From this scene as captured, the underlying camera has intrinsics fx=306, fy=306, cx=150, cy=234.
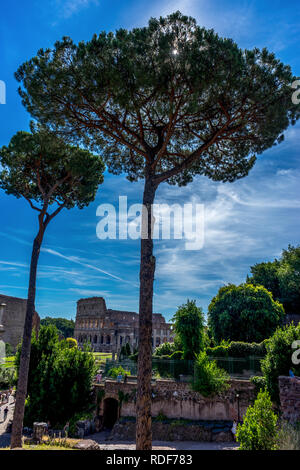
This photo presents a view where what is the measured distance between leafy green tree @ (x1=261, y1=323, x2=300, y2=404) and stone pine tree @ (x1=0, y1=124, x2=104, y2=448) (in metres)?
10.4

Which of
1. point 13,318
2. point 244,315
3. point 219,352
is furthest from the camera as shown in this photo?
point 13,318

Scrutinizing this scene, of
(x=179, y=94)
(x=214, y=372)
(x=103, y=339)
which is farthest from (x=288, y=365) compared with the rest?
(x=103, y=339)

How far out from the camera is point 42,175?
13.7 metres

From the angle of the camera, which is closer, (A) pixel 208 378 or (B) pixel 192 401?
(A) pixel 208 378

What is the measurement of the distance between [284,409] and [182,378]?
35.0ft

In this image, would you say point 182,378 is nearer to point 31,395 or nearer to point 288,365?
point 288,365

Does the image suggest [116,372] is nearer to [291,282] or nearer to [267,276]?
[291,282]

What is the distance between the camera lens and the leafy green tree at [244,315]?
25.2 metres

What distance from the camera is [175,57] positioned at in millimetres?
8047

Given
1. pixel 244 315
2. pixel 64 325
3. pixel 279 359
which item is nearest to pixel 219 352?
pixel 279 359

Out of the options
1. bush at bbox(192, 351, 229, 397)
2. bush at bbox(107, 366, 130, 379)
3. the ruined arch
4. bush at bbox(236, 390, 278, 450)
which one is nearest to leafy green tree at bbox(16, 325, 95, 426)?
the ruined arch

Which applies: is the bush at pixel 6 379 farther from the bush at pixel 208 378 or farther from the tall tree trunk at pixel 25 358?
the tall tree trunk at pixel 25 358

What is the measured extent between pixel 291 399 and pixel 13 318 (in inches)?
1716

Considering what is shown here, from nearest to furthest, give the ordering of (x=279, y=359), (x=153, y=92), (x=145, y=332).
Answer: (x=145, y=332), (x=153, y=92), (x=279, y=359)
